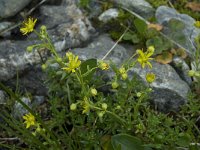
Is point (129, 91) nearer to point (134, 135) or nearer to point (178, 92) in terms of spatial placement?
point (134, 135)

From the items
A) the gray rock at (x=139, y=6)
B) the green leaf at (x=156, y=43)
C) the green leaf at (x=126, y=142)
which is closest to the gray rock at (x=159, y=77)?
the green leaf at (x=156, y=43)

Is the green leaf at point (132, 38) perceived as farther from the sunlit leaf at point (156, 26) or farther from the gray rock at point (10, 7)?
the gray rock at point (10, 7)

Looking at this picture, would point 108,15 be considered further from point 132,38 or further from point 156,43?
point 156,43

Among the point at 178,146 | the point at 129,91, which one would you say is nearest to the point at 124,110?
Result: the point at 129,91

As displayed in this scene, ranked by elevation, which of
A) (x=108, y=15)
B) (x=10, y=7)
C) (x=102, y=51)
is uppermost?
(x=10, y=7)

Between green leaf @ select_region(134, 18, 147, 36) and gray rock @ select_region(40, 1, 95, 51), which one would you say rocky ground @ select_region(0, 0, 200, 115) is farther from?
green leaf @ select_region(134, 18, 147, 36)

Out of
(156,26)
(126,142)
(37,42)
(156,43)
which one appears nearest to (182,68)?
(156,43)
